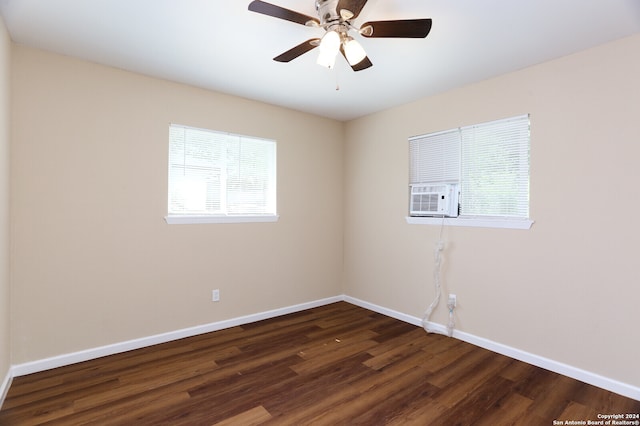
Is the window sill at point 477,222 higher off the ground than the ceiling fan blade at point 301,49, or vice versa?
the ceiling fan blade at point 301,49

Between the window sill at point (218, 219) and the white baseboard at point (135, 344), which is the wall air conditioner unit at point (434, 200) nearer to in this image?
the window sill at point (218, 219)

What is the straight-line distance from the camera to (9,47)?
232 cm

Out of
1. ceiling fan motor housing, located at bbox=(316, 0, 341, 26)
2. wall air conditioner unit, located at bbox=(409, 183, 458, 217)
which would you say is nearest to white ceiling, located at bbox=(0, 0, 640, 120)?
ceiling fan motor housing, located at bbox=(316, 0, 341, 26)

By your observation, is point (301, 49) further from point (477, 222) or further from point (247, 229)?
point (477, 222)

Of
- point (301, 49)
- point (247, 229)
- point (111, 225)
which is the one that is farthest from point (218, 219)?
point (301, 49)

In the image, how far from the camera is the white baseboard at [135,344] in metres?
2.48

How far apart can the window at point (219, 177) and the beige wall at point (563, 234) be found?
5.86 ft

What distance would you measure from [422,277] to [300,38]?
8.57ft

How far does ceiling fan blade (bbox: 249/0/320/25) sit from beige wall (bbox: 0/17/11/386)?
5.85ft

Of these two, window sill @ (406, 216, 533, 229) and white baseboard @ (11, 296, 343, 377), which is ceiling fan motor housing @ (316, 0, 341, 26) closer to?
window sill @ (406, 216, 533, 229)

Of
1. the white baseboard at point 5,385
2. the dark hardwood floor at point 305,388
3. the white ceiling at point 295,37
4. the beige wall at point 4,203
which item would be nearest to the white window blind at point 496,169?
the white ceiling at point 295,37

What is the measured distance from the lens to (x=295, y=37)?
7.50 ft

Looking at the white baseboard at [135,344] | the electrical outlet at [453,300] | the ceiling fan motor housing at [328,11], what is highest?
the ceiling fan motor housing at [328,11]

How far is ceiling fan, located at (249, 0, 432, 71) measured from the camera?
1.67 metres
